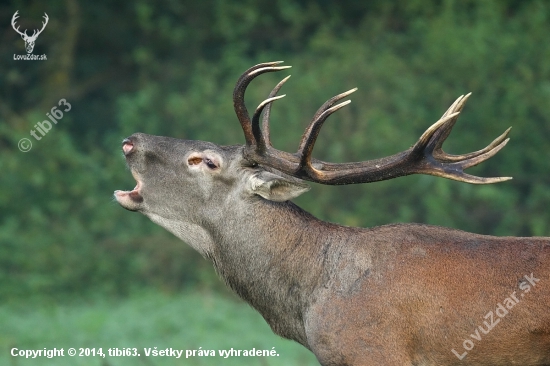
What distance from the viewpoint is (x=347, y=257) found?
519cm

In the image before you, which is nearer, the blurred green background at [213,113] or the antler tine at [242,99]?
the antler tine at [242,99]

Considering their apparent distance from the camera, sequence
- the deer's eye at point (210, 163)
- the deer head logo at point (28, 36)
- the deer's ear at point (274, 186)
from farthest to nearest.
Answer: the deer head logo at point (28, 36) → the deer's eye at point (210, 163) → the deer's ear at point (274, 186)

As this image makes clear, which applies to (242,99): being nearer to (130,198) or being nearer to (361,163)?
(361,163)

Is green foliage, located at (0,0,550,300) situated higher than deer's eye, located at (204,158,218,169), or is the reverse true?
green foliage, located at (0,0,550,300)

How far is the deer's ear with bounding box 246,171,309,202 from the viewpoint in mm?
5238

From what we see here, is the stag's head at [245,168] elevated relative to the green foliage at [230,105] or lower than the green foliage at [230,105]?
lower

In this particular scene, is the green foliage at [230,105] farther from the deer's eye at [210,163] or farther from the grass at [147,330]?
the deer's eye at [210,163]

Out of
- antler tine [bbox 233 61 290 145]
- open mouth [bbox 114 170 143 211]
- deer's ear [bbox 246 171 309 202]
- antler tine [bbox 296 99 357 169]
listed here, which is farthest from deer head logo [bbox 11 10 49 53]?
antler tine [bbox 296 99 357 169]

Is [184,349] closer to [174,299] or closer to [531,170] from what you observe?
[174,299]

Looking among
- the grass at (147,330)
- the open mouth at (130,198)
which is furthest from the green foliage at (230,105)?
the open mouth at (130,198)

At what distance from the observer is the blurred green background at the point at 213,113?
1401 cm

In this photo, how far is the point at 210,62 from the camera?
17.4 m

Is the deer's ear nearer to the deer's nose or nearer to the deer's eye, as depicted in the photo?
the deer's eye

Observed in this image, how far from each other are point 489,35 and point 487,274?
10669 mm
